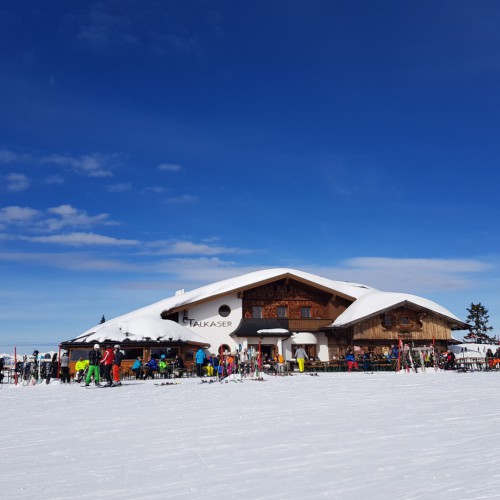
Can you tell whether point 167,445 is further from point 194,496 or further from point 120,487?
point 194,496

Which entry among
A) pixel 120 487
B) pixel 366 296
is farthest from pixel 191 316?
pixel 120 487

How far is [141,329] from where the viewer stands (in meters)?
29.8

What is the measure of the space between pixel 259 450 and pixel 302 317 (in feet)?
97.7

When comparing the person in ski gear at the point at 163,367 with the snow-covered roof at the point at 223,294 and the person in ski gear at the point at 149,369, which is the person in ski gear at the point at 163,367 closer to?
the person in ski gear at the point at 149,369

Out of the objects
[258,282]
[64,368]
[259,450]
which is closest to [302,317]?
[258,282]

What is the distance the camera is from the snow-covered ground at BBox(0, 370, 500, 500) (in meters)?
4.89

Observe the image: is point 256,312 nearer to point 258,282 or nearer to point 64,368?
point 258,282

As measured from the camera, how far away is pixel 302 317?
36.0 meters

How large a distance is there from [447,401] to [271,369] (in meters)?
16.2

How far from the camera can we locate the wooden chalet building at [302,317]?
33.9 metres

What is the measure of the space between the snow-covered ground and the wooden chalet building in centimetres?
2210

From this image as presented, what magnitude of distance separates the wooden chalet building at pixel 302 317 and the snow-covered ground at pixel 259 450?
2210 cm

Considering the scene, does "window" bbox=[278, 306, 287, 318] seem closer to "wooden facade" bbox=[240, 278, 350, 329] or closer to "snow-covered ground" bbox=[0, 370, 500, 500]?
"wooden facade" bbox=[240, 278, 350, 329]

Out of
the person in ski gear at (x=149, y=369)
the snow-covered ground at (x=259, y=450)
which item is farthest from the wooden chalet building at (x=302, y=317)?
the snow-covered ground at (x=259, y=450)
